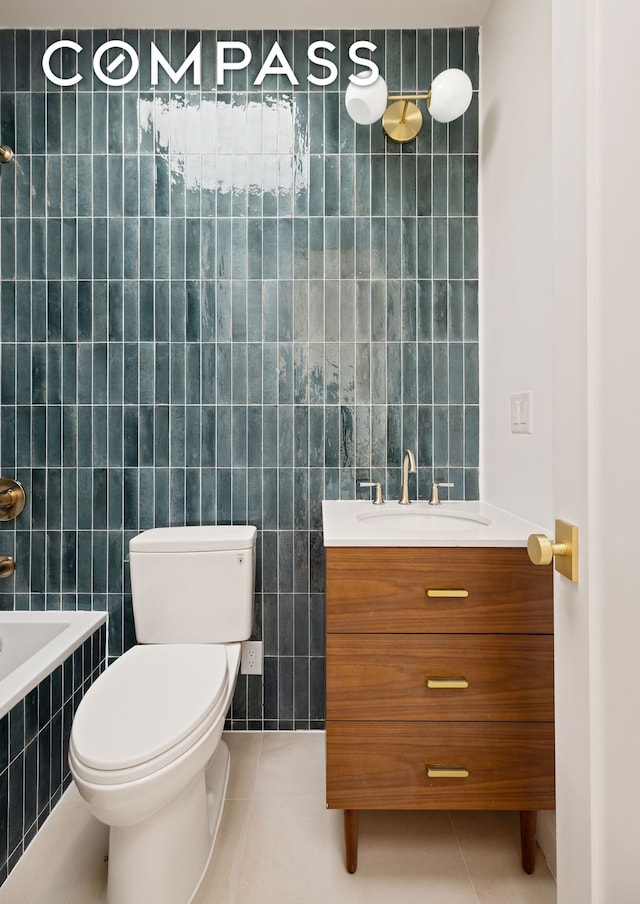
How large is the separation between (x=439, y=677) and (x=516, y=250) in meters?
1.23

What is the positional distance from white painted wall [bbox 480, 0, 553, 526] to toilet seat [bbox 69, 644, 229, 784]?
39.1 inches

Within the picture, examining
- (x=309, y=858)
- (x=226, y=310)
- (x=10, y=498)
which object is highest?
(x=226, y=310)

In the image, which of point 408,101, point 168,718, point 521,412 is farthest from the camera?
point 408,101

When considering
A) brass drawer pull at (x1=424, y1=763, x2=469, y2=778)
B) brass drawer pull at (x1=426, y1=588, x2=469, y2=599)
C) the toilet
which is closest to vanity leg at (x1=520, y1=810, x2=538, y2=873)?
brass drawer pull at (x1=424, y1=763, x2=469, y2=778)

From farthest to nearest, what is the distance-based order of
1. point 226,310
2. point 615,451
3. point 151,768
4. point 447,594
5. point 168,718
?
point 226,310 → point 447,594 → point 168,718 → point 151,768 → point 615,451

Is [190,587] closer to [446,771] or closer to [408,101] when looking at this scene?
[446,771]

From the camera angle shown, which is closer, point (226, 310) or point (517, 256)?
point (517, 256)

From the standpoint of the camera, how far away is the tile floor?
138cm

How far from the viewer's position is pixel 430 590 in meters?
1.39

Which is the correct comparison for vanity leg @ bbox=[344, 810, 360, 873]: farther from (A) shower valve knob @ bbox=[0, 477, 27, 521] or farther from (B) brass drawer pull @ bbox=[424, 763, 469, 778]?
(A) shower valve knob @ bbox=[0, 477, 27, 521]

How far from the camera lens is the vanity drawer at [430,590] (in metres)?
1.39

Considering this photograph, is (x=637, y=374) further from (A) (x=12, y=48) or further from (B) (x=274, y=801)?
(A) (x=12, y=48)

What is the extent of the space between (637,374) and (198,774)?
1334 mm

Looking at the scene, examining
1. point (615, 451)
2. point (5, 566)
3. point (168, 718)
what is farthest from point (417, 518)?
point (5, 566)
